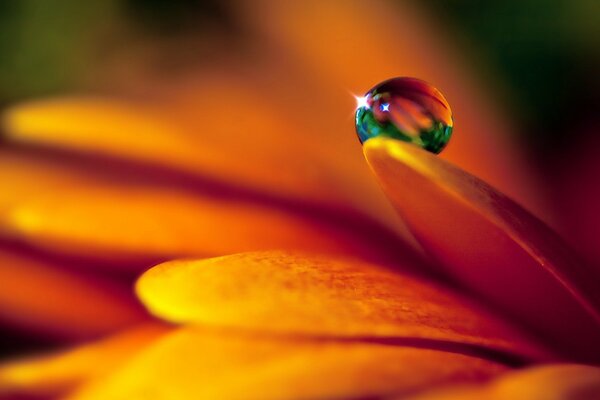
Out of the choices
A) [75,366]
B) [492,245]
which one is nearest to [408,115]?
[492,245]

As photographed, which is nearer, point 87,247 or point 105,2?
point 87,247

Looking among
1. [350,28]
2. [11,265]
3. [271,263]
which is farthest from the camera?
[350,28]

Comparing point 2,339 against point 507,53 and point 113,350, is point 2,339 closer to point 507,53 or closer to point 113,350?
point 113,350

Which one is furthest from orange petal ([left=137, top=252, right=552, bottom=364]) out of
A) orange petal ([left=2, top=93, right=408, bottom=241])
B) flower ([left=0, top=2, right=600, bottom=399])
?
orange petal ([left=2, top=93, right=408, bottom=241])

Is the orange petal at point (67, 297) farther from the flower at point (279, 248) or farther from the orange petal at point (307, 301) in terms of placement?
the orange petal at point (307, 301)

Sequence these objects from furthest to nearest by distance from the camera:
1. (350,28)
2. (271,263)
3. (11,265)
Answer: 1. (350,28)
2. (11,265)
3. (271,263)

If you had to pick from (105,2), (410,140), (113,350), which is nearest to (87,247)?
(113,350)

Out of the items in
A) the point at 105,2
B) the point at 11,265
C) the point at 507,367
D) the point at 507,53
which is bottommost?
the point at 507,367
